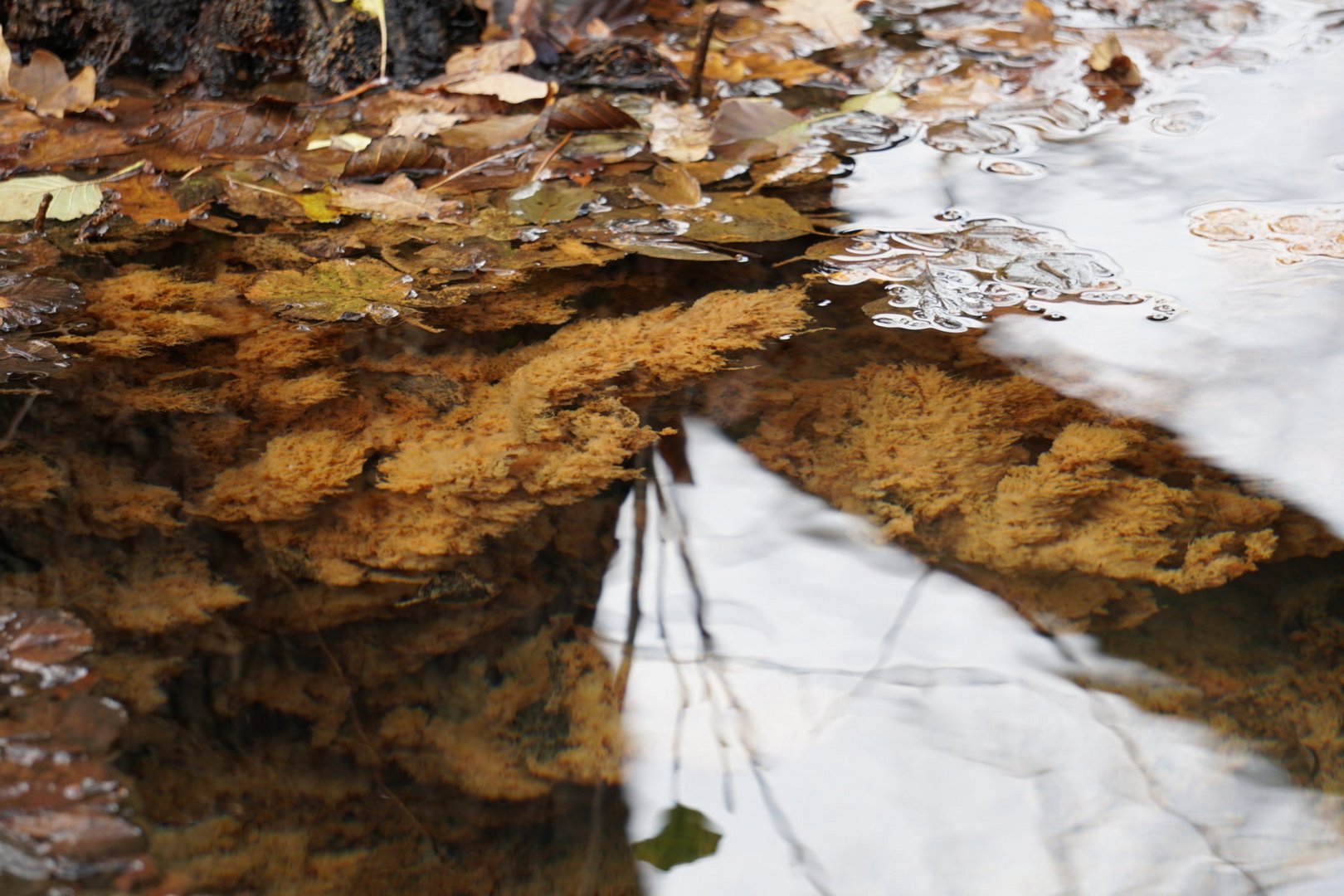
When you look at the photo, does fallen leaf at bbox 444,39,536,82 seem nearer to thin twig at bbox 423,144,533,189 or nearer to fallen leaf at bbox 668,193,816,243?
thin twig at bbox 423,144,533,189

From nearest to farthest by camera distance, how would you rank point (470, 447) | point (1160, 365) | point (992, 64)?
point (470, 447), point (1160, 365), point (992, 64)

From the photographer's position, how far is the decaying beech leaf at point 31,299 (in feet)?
4.65

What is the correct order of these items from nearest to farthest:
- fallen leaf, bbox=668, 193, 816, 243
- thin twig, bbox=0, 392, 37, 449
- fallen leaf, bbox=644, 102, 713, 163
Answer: thin twig, bbox=0, 392, 37, 449 → fallen leaf, bbox=668, 193, 816, 243 → fallen leaf, bbox=644, 102, 713, 163

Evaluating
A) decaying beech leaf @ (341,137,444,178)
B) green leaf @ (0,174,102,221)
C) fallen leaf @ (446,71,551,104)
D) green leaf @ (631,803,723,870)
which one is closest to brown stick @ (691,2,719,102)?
fallen leaf @ (446,71,551,104)

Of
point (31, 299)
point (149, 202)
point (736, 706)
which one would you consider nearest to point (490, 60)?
point (149, 202)

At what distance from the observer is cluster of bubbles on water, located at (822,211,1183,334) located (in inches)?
56.6

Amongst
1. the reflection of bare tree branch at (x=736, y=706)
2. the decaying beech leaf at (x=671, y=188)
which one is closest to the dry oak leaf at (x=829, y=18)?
the decaying beech leaf at (x=671, y=188)

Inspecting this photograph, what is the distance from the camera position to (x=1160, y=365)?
1.30m

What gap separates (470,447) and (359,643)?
30 cm

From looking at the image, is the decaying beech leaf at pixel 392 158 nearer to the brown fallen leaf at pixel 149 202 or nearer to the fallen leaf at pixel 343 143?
the fallen leaf at pixel 343 143

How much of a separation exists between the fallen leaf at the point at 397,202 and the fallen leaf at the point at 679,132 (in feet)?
1.53

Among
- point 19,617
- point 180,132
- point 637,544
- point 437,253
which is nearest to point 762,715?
point 637,544

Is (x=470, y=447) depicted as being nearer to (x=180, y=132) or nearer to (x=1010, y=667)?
(x=1010, y=667)

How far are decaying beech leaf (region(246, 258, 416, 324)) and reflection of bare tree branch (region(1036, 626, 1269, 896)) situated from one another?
1.03 meters
